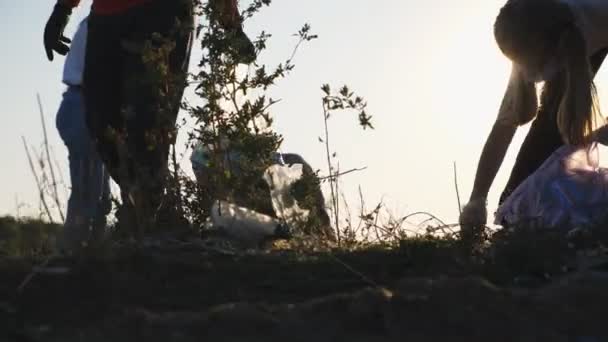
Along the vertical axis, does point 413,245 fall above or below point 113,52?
below

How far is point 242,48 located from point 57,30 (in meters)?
1.35

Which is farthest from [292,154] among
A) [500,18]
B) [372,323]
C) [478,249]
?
[372,323]

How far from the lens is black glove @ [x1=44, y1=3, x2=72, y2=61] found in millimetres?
5148

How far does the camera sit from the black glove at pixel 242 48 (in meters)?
4.13

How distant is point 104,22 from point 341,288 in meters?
2.15

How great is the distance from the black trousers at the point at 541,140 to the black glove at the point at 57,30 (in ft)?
6.79

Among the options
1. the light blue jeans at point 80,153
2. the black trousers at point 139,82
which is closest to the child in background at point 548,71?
the black trousers at point 139,82

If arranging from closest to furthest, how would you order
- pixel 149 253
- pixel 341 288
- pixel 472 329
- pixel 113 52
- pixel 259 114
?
pixel 472 329 → pixel 341 288 → pixel 149 253 → pixel 259 114 → pixel 113 52

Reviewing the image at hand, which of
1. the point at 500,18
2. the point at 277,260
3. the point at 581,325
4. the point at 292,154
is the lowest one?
the point at 581,325

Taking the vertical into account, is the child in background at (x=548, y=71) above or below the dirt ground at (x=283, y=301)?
Answer: above

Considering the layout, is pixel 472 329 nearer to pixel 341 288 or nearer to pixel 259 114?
pixel 341 288

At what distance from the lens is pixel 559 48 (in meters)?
4.28

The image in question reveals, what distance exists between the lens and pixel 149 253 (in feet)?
9.91

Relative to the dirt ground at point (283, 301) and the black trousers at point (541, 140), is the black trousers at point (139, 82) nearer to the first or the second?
the dirt ground at point (283, 301)
